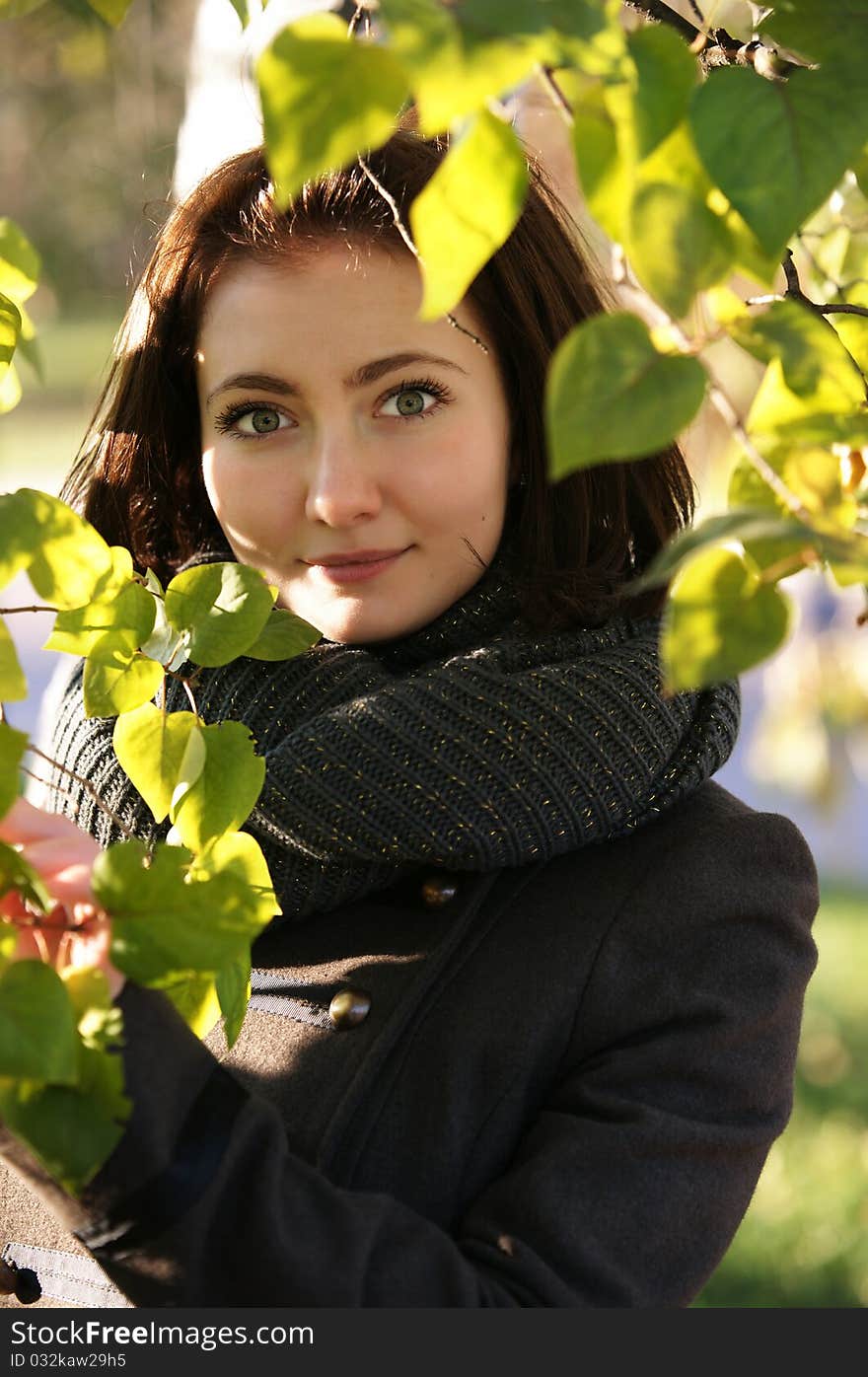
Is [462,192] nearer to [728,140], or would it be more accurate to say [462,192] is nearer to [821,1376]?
[728,140]

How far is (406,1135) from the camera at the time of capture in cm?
106

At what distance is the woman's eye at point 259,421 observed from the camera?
120 centimetres

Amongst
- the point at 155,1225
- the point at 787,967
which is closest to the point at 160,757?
the point at 155,1225

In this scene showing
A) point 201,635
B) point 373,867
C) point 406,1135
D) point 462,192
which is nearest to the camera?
point 462,192

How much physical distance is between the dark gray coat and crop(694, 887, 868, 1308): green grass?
4.35ft

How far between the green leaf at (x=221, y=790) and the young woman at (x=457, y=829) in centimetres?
20

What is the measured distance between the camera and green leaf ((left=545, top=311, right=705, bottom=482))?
0.48 m

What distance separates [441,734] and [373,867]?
5.1 inches

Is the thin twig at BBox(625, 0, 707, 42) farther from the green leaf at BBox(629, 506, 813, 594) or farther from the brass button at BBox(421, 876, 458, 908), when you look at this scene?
the brass button at BBox(421, 876, 458, 908)

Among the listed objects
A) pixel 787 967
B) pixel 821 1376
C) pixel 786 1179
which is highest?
pixel 787 967

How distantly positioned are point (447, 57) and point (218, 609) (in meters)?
0.38

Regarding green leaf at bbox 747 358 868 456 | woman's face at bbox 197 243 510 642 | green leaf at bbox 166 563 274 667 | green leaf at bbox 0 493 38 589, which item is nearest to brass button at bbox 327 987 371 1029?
woman's face at bbox 197 243 510 642

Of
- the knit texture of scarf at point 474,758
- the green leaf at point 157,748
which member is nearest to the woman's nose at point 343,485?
the knit texture of scarf at point 474,758

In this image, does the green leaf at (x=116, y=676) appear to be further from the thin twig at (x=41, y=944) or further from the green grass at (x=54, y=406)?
the green grass at (x=54, y=406)
